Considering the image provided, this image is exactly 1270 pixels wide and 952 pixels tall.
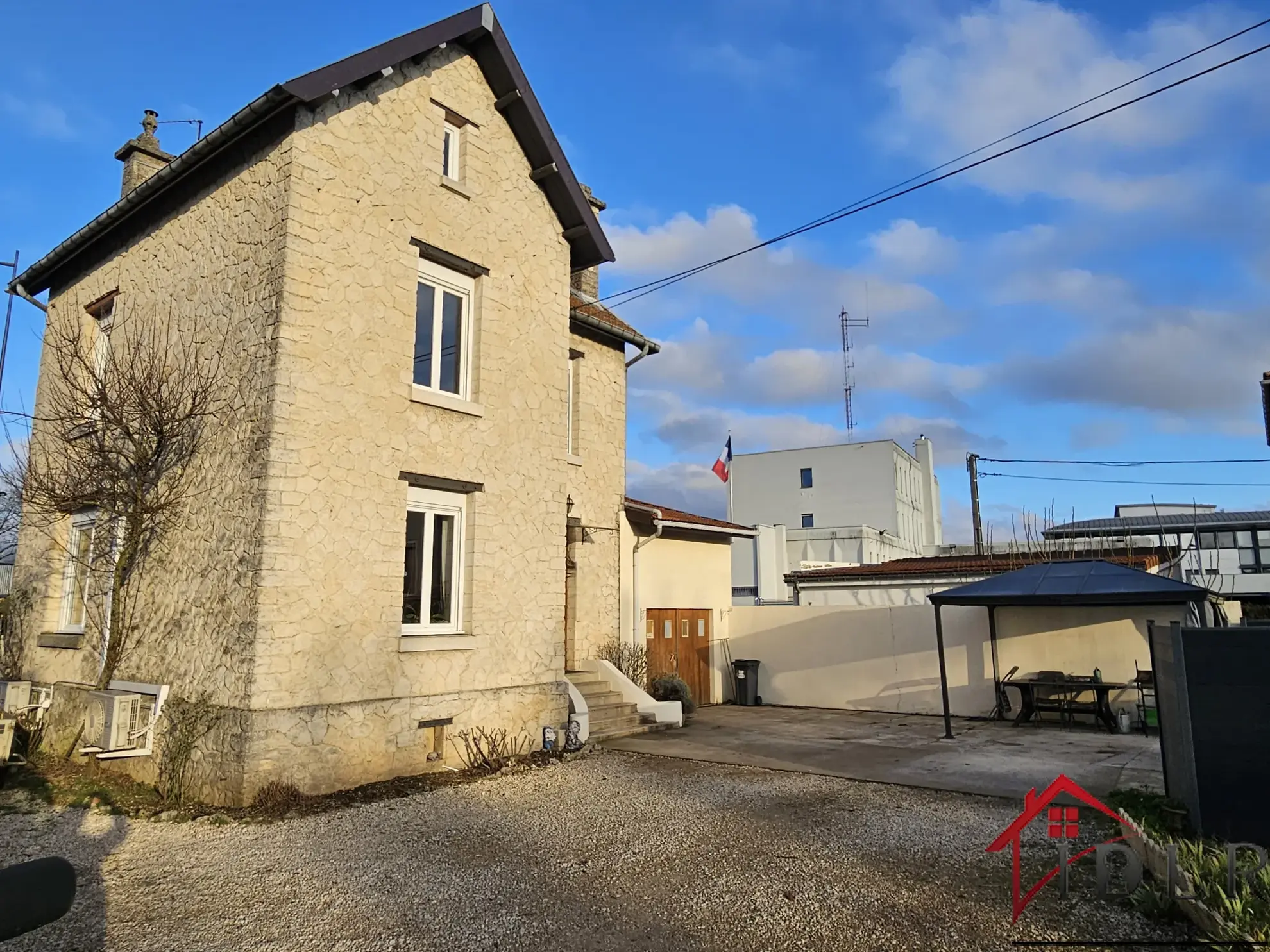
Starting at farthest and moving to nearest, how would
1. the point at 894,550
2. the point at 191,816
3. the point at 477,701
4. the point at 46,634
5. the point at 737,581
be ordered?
the point at 894,550, the point at 737,581, the point at 46,634, the point at 477,701, the point at 191,816

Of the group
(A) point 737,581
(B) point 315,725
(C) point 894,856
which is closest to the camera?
(C) point 894,856

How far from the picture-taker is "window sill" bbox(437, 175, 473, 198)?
1014 cm

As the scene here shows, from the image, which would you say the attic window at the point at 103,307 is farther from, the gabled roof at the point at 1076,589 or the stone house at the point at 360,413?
the gabled roof at the point at 1076,589

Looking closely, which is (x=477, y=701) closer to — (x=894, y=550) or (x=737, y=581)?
(x=737, y=581)

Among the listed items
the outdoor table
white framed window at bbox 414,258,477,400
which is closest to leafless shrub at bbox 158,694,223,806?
white framed window at bbox 414,258,477,400

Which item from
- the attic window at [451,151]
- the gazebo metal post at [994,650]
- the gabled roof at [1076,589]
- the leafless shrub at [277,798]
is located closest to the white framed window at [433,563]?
the leafless shrub at [277,798]

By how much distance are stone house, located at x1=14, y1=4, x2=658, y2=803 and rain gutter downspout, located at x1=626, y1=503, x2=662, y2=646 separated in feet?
10.5

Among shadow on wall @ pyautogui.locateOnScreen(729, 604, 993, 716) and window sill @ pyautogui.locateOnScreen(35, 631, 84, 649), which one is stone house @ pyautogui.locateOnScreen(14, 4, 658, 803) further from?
shadow on wall @ pyautogui.locateOnScreen(729, 604, 993, 716)

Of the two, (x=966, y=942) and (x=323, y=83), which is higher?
(x=323, y=83)

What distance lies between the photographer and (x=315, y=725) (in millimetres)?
8047

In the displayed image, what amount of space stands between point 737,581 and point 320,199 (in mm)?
33299

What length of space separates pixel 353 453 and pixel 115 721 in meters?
3.52

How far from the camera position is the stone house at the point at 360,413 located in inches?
321

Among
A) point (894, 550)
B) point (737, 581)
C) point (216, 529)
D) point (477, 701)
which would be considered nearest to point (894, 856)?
point (477, 701)
